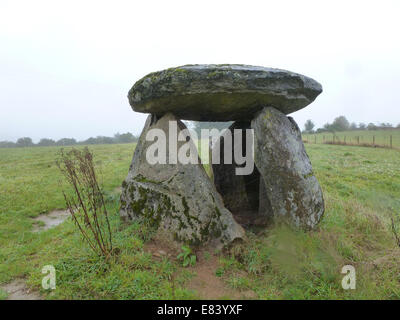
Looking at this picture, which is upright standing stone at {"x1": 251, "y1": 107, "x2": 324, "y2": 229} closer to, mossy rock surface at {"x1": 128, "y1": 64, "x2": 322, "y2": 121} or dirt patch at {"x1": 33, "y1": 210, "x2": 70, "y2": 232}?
mossy rock surface at {"x1": 128, "y1": 64, "x2": 322, "y2": 121}

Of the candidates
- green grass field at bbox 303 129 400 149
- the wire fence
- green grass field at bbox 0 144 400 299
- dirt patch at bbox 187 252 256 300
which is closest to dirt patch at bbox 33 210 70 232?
green grass field at bbox 0 144 400 299

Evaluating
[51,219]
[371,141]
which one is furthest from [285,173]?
[371,141]

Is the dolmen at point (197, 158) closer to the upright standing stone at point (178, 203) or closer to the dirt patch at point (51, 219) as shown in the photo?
the upright standing stone at point (178, 203)

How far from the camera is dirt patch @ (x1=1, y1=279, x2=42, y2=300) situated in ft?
9.89

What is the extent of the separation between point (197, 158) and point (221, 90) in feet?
4.27

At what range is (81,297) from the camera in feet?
9.59

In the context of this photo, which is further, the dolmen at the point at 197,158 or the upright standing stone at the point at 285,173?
the upright standing stone at the point at 285,173

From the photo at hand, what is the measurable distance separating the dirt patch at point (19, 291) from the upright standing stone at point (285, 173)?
369 cm

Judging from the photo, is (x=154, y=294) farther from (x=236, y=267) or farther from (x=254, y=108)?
(x=254, y=108)

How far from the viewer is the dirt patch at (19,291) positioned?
9.89 feet

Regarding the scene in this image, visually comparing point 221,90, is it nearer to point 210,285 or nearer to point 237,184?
point 237,184

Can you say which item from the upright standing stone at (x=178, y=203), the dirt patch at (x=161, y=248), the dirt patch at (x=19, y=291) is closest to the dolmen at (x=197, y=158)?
the upright standing stone at (x=178, y=203)

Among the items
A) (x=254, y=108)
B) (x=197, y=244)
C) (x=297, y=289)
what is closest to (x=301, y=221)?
(x=297, y=289)

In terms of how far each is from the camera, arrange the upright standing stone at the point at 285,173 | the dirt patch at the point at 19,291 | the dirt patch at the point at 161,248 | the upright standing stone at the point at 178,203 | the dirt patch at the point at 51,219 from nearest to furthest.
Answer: the dirt patch at the point at 19,291 → the dirt patch at the point at 161,248 → the upright standing stone at the point at 178,203 → the upright standing stone at the point at 285,173 → the dirt patch at the point at 51,219
